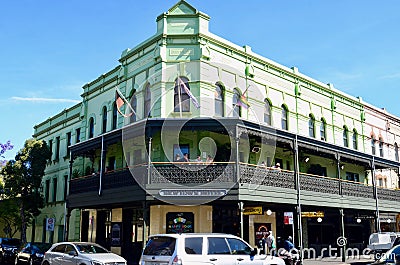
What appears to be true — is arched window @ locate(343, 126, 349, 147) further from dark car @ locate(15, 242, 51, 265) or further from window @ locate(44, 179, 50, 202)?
window @ locate(44, 179, 50, 202)

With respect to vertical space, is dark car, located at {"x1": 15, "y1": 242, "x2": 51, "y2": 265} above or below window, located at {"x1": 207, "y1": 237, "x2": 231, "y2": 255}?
below

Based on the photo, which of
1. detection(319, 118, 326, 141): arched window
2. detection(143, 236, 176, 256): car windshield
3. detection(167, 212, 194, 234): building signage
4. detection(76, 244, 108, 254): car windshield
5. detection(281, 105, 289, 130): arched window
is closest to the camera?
detection(143, 236, 176, 256): car windshield

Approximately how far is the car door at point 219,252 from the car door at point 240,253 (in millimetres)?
136

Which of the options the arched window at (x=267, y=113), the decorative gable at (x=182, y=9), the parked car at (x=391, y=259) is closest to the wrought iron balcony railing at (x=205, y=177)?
the arched window at (x=267, y=113)

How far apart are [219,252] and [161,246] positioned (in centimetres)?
165

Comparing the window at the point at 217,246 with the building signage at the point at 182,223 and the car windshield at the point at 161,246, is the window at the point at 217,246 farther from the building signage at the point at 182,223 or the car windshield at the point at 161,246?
the building signage at the point at 182,223

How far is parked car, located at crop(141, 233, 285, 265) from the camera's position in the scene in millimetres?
11414

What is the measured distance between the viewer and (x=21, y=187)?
3059 cm

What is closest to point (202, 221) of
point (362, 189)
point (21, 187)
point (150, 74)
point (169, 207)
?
point (169, 207)

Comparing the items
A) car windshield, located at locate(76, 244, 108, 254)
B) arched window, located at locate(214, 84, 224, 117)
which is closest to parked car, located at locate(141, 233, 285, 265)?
car windshield, located at locate(76, 244, 108, 254)

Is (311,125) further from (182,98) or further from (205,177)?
(205,177)

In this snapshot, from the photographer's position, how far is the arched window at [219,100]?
21703 mm

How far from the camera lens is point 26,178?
3050 cm

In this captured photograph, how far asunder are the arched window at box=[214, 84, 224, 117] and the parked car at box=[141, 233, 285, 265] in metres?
9.90
